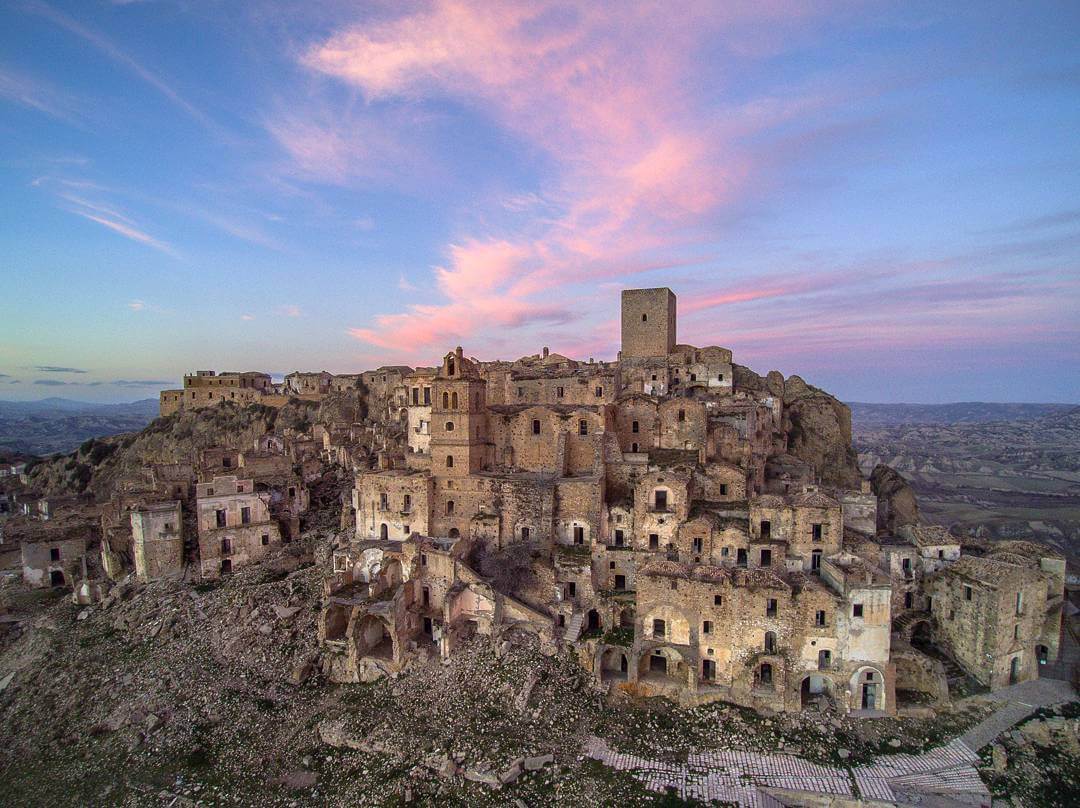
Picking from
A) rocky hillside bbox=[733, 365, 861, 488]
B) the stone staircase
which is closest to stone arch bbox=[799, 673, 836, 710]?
the stone staircase

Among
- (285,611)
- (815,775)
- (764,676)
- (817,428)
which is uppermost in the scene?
(817,428)

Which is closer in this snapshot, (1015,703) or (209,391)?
(1015,703)

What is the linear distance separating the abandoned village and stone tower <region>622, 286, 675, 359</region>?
4.23 metres

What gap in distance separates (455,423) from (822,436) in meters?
29.8

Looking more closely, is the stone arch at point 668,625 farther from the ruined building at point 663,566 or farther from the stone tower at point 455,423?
the stone tower at point 455,423

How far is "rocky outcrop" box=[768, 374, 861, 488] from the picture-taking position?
149 ft

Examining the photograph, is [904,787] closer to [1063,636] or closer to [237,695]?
[1063,636]

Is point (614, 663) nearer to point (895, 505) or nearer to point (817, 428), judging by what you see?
point (895, 505)

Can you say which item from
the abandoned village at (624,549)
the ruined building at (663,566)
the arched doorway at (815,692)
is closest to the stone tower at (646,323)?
the abandoned village at (624,549)

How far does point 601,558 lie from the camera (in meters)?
30.8

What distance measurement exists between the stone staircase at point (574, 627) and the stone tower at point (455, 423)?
10.8 metres

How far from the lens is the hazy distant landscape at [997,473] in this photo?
65.8 metres

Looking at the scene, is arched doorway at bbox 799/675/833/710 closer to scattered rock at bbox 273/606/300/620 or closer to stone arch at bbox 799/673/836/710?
stone arch at bbox 799/673/836/710

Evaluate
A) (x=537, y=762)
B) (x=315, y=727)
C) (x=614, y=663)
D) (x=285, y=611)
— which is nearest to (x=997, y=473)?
(x=614, y=663)
